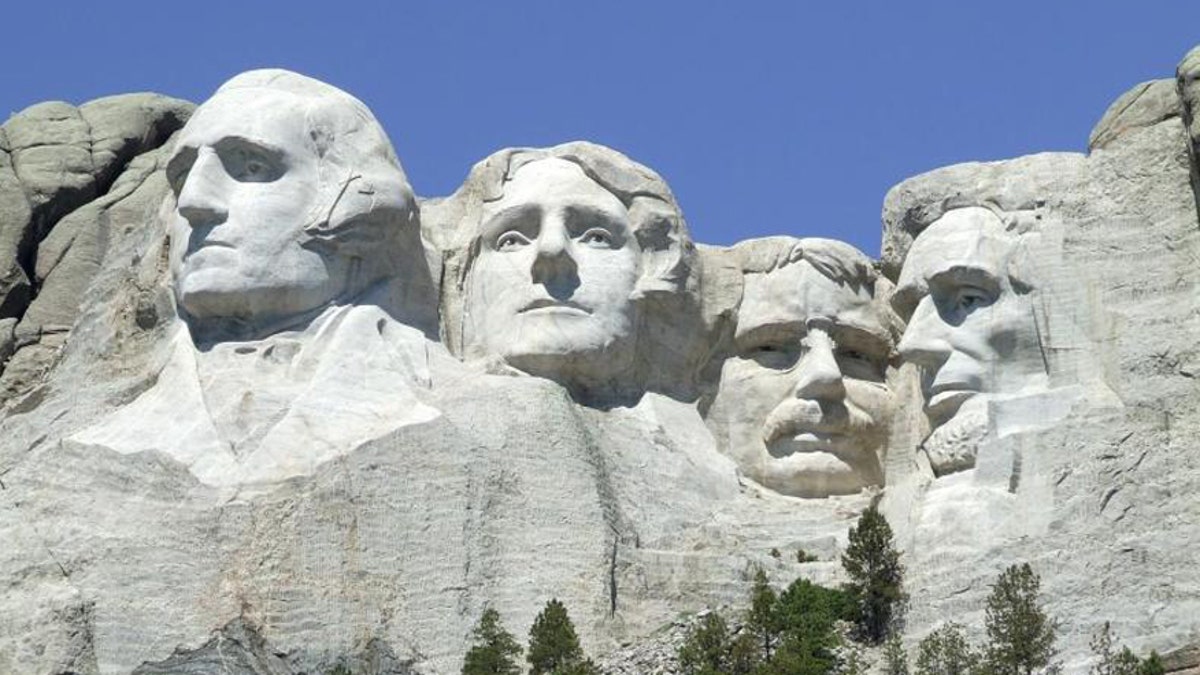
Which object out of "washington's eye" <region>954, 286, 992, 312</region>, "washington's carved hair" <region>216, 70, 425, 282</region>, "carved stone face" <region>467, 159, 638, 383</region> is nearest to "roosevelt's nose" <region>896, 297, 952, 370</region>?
"washington's eye" <region>954, 286, 992, 312</region>

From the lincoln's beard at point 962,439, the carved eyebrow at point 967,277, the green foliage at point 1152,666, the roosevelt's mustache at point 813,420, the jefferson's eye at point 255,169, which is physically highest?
the jefferson's eye at point 255,169

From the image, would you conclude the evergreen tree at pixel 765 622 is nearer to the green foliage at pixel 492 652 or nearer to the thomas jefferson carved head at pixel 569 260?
the green foliage at pixel 492 652

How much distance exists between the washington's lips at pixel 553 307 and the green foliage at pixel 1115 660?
196 inches

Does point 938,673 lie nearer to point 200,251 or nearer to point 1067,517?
point 1067,517

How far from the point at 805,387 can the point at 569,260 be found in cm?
196

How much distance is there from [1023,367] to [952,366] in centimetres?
53

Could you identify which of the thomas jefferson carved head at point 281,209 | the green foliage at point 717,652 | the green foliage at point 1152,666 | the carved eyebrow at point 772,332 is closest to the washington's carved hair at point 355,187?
the thomas jefferson carved head at point 281,209

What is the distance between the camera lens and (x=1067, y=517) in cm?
3456

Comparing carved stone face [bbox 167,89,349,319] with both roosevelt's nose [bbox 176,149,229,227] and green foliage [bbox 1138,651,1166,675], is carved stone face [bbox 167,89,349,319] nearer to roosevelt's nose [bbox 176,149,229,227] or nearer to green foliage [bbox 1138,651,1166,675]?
roosevelt's nose [bbox 176,149,229,227]

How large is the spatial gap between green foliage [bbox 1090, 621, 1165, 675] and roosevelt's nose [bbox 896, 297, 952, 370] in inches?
118

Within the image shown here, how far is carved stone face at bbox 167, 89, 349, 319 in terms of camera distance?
36031 millimetres

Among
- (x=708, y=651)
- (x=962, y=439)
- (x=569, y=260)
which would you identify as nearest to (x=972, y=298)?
(x=962, y=439)

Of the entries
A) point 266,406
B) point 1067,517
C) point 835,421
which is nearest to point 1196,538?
point 1067,517

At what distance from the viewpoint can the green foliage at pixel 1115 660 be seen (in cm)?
3259
